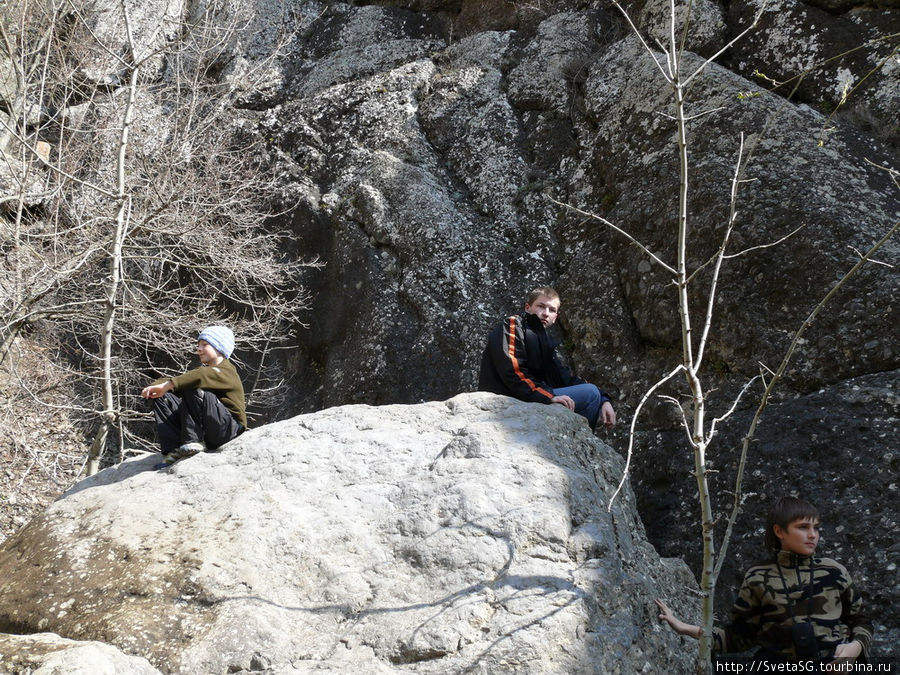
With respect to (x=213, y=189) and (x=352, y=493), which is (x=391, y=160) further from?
(x=352, y=493)

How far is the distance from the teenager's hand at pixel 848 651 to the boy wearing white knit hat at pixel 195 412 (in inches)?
135

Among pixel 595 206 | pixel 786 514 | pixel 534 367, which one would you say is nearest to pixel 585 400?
Result: pixel 534 367

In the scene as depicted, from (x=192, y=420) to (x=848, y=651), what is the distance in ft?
12.0

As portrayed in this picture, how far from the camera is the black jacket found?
4.89 meters

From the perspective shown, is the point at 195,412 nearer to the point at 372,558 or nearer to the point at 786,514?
the point at 372,558

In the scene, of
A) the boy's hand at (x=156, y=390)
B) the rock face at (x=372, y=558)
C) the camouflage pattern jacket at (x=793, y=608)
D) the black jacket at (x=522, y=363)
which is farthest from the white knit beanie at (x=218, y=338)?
the camouflage pattern jacket at (x=793, y=608)

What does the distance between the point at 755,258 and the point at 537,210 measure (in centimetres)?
273

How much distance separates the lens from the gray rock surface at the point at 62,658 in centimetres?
306

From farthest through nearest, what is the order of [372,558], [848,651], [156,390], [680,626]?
[156,390]
[372,558]
[680,626]
[848,651]

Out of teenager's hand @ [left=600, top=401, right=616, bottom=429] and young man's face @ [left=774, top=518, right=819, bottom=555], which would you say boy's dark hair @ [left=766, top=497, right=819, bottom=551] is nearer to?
young man's face @ [left=774, top=518, right=819, bottom=555]

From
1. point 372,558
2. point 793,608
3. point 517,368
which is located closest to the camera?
point 793,608

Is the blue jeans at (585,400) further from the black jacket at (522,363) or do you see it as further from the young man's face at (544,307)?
the young man's face at (544,307)

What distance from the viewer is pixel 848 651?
3.03 meters

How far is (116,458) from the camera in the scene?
28.3 feet
